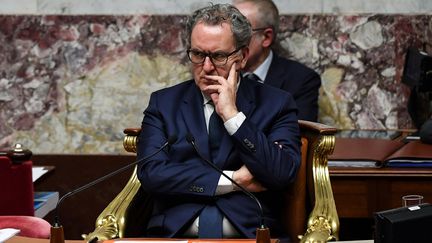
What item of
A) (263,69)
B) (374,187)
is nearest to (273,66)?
(263,69)

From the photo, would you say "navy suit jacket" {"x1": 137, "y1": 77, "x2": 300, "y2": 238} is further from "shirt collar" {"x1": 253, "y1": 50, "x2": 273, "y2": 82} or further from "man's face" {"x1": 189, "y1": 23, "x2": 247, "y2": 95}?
"shirt collar" {"x1": 253, "y1": 50, "x2": 273, "y2": 82}

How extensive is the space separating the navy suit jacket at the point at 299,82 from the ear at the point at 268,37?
0.29 feet

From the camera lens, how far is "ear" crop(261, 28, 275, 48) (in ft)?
15.7

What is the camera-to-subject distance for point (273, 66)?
189 inches

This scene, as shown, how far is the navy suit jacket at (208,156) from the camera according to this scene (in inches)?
127

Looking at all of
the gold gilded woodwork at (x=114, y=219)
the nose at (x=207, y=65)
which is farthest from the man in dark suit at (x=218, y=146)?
the gold gilded woodwork at (x=114, y=219)

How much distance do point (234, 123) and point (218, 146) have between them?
16 cm

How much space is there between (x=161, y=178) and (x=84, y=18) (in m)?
1.93

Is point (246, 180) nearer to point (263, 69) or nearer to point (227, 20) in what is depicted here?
point (227, 20)

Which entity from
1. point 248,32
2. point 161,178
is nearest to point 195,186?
point 161,178

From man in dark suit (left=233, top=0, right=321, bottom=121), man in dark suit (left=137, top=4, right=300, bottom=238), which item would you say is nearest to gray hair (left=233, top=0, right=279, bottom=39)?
man in dark suit (left=233, top=0, right=321, bottom=121)

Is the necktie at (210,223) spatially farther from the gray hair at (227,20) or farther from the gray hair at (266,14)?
the gray hair at (266,14)

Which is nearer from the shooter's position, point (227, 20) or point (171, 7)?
point (227, 20)

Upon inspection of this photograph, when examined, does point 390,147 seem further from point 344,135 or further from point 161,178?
point 161,178
